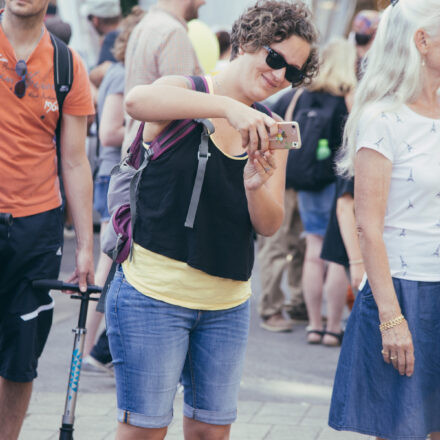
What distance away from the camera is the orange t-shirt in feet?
10.6

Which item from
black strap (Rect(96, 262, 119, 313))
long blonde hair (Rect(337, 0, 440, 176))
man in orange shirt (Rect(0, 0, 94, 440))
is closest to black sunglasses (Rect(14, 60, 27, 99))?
man in orange shirt (Rect(0, 0, 94, 440))

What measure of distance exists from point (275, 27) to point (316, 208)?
11.8 ft

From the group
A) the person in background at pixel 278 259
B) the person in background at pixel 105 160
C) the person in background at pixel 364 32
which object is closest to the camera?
the person in background at pixel 105 160

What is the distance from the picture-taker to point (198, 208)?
263 centimetres

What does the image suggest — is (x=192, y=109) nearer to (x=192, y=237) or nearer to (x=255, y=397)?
(x=192, y=237)

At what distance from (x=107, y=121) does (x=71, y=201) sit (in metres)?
1.70

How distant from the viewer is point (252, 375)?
17.8ft

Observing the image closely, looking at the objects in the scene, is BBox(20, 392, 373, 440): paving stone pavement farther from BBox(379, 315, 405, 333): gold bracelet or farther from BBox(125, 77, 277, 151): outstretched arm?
BBox(125, 77, 277, 151): outstretched arm

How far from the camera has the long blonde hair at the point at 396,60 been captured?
9.39 feet

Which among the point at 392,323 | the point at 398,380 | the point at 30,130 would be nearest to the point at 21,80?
the point at 30,130

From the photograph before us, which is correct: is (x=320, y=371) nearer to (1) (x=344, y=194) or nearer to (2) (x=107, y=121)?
(1) (x=344, y=194)

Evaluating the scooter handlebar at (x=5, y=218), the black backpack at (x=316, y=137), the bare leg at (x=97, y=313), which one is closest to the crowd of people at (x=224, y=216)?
the scooter handlebar at (x=5, y=218)

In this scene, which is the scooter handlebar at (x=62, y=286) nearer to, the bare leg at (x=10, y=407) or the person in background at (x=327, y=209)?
the bare leg at (x=10, y=407)

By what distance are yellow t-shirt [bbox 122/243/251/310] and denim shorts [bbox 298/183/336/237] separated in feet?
11.5
